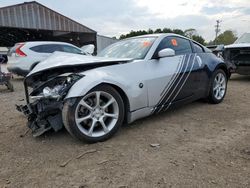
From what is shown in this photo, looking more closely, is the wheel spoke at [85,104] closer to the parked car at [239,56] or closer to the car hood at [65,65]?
the car hood at [65,65]

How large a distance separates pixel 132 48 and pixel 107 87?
115cm

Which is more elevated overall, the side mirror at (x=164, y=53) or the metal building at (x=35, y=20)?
the metal building at (x=35, y=20)

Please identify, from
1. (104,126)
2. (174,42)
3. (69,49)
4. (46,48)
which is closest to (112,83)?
(104,126)

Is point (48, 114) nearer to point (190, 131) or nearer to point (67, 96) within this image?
point (67, 96)

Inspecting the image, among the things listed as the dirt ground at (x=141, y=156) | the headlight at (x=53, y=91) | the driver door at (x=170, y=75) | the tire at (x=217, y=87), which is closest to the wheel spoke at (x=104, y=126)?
the dirt ground at (x=141, y=156)

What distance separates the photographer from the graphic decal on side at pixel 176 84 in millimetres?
3745

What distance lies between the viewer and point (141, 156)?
2709 millimetres

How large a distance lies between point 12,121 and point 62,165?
207 centimetres

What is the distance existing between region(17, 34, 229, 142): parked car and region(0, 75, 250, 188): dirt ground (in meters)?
0.25

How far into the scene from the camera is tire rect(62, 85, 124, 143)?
2877 mm

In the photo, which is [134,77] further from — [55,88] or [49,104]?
[49,104]

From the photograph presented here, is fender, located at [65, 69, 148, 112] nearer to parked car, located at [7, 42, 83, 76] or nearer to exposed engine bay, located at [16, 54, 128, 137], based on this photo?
exposed engine bay, located at [16, 54, 128, 137]

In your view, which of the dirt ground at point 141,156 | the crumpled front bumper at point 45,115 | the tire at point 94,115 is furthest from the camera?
the crumpled front bumper at point 45,115

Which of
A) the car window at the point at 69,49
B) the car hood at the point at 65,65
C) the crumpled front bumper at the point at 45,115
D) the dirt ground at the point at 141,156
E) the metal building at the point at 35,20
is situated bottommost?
the dirt ground at the point at 141,156
